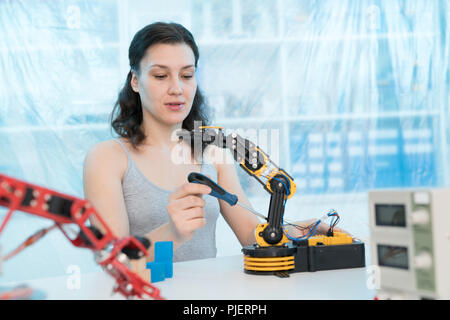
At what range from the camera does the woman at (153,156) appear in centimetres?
130

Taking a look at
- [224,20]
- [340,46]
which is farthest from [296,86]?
[224,20]

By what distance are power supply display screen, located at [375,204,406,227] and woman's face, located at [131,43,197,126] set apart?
0.82m

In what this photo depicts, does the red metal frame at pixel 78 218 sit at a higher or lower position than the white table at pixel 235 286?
higher

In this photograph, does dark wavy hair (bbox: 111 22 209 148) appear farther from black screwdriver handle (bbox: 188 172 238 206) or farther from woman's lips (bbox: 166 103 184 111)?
black screwdriver handle (bbox: 188 172 238 206)

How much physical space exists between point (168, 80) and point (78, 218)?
0.84 meters

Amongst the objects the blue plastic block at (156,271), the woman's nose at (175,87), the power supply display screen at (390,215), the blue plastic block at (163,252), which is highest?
the woman's nose at (175,87)

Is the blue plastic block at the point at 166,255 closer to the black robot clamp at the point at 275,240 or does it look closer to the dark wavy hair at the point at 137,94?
the black robot clamp at the point at 275,240

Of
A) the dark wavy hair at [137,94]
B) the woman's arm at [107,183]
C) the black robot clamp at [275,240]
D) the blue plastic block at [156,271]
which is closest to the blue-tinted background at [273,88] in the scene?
the dark wavy hair at [137,94]

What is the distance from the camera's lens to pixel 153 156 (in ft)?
4.75

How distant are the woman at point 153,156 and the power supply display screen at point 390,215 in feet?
2.01

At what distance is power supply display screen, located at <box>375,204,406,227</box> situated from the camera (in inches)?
24.8

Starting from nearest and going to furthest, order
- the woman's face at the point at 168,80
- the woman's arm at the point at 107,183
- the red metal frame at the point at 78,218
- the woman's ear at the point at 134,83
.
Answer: the red metal frame at the point at 78,218 → the woman's arm at the point at 107,183 → the woman's face at the point at 168,80 → the woman's ear at the point at 134,83

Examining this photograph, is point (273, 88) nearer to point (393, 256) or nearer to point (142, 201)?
point (142, 201)

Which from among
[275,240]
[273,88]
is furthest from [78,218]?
[273,88]
